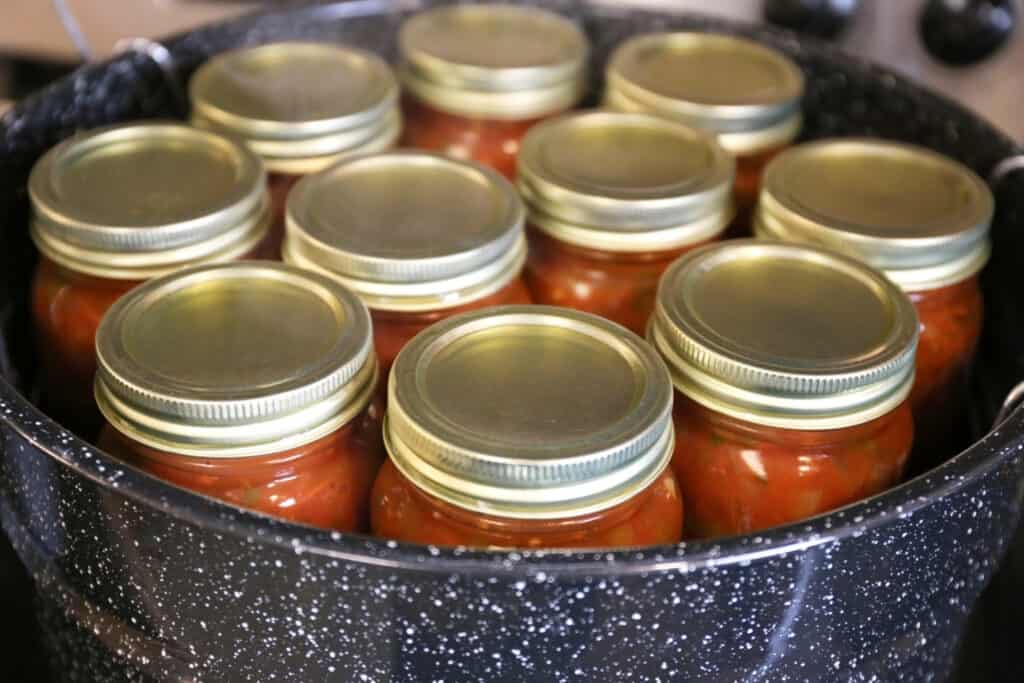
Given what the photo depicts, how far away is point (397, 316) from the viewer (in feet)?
1.89

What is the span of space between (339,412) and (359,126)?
26 cm

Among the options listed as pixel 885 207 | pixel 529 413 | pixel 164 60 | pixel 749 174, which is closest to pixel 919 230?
pixel 885 207

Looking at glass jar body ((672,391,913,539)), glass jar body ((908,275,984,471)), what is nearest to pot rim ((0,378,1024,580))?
glass jar body ((672,391,913,539))

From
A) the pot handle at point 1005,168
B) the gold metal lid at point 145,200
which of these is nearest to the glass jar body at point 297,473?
the gold metal lid at point 145,200

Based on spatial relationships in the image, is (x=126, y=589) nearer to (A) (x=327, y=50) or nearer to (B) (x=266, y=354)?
(B) (x=266, y=354)

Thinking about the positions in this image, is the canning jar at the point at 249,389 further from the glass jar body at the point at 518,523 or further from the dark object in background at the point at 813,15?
the dark object in background at the point at 813,15

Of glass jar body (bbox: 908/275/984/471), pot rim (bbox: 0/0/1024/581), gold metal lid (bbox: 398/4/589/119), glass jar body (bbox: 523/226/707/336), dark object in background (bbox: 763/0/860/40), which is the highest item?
dark object in background (bbox: 763/0/860/40)

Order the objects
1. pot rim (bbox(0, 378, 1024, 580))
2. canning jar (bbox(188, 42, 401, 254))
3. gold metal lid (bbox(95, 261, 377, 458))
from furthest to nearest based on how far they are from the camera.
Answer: canning jar (bbox(188, 42, 401, 254)) < gold metal lid (bbox(95, 261, 377, 458)) < pot rim (bbox(0, 378, 1024, 580))

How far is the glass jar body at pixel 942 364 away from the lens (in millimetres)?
619

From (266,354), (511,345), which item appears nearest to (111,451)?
(266,354)

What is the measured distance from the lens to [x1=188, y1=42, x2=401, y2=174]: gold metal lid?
685 millimetres

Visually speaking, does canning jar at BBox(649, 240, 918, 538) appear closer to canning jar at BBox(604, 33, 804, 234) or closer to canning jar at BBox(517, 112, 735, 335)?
canning jar at BBox(517, 112, 735, 335)

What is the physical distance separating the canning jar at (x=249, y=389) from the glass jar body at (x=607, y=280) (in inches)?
5.7

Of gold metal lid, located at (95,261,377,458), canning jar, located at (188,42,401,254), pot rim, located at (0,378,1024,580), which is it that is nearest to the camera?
pot rim, located at (0,378,1024,580)
